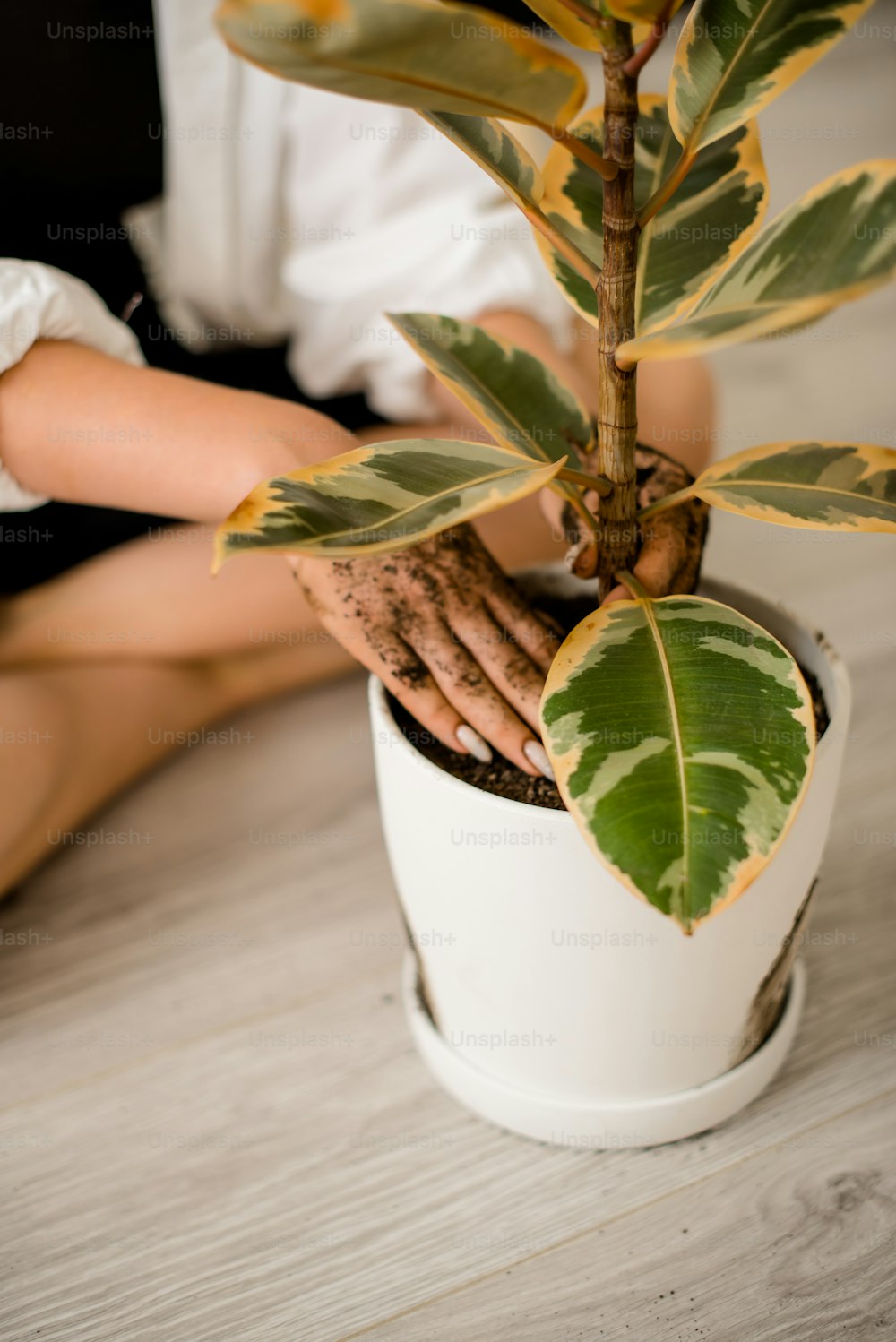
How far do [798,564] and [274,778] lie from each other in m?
0.66

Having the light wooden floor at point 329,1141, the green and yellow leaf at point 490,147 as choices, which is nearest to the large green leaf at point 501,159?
the green and yellow leaf at point 490,147

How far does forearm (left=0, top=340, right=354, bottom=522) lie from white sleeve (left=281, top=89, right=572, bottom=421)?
0.32 meters

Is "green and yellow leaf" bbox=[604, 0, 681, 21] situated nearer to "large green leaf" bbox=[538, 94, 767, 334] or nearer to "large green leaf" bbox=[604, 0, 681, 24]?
"large green leaf" bbox=[604, 0, 681, 24]

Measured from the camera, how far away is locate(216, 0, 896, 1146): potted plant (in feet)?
1.39

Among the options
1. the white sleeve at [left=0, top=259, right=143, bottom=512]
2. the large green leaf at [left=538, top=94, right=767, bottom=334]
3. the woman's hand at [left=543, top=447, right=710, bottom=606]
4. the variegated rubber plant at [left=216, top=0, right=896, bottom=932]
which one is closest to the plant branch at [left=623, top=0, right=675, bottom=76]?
the variegated rubber plant at [left=216, top=0, right=896, bottom=932]

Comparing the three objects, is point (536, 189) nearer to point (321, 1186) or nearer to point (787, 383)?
point (321, 1186)

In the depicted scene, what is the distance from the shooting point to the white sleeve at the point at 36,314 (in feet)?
2.42

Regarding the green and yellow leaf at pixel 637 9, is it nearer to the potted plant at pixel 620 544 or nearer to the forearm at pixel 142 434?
the potted plant at pixel 620 544

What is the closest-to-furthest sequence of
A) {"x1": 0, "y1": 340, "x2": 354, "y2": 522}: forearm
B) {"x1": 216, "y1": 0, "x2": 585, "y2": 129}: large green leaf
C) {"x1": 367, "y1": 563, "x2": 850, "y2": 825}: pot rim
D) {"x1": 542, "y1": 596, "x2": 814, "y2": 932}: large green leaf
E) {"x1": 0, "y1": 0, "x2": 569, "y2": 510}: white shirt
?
{"x1": 216, "y1": 0, "x2": 585, "y2": 129}: large green leaf
{"x1": 542, "y1": 596, "x2": 814, "y2": 932}: large green leaf
{"x1": 367, "y1": 563, "x2": 850, "y2": 825}: pot rim
{"x1": 0, "y1": 340, "x2": 354, "y2": 522}: forearm
{"x1": 0, "y1": 0, "x2": 569, "y2": 510}: white shirt

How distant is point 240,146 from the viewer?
1.01 meters

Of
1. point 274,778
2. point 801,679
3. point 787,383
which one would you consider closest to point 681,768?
point 801,679

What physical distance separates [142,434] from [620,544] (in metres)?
0.32

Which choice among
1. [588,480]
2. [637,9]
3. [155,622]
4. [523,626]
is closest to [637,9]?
[637,9]

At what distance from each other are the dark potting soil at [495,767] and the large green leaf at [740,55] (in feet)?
0.88
